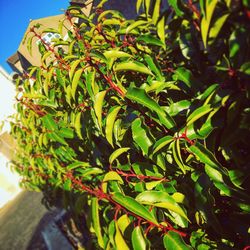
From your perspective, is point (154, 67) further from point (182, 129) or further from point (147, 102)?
point (182, 129)

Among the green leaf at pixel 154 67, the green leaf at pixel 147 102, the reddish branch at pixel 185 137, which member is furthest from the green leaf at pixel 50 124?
the reddish branch at pixel 185 137

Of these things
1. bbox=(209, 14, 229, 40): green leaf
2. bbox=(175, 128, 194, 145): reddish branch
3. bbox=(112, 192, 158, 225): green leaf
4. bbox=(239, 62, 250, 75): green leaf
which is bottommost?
bbox=(112, 192, 158, 225): green leaf

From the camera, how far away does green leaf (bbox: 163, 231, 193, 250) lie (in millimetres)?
1594

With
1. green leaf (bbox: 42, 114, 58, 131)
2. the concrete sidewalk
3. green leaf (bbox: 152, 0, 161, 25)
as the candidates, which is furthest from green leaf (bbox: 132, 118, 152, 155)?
the concrete sidewalk

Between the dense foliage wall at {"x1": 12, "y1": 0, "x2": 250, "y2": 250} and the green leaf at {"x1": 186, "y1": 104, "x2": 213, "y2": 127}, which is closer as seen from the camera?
the dense foliage wall at {"x1": 12, "y1": 0, "x2": 250, "y2": 250}

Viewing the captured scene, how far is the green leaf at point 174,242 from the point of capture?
159 centimetres

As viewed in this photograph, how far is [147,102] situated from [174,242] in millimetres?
864

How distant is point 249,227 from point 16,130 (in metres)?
4.15

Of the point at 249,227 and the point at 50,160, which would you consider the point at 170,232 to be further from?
the point at 50,160

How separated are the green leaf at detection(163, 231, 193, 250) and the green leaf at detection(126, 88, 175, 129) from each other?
2.25 ft

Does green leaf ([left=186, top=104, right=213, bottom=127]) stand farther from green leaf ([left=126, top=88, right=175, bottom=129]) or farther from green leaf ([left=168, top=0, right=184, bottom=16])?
green leaf ([left=168, top=0, right=184, bottom=16])

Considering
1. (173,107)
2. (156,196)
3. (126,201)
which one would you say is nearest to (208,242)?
(156,196)

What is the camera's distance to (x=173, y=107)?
1.83 meters

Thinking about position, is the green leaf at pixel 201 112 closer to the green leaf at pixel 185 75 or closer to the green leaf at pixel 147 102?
the green leaf at pixel 147 102
